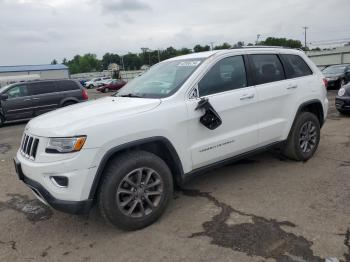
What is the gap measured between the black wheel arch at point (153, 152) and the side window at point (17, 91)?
1153 centimetres

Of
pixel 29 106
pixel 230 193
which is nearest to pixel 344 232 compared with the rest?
pixel 230 193

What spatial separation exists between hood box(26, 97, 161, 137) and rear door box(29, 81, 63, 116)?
1059 cm

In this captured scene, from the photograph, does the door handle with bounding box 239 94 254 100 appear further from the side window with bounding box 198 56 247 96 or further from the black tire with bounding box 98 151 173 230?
the black tire with bounding box 98 151 173 230

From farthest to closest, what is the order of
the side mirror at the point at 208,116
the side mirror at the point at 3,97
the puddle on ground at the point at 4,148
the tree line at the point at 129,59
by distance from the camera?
the tree line at the point at 129,59 < the side mirror at the point at 3,97 < the puddle on ground at the point at 4,148 < the side mirror at the point at 208,116

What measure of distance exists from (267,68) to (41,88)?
447 inches

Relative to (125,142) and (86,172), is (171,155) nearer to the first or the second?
(125,142)

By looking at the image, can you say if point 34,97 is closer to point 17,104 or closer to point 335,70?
point 17,104

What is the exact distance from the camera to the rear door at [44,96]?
1382 cm

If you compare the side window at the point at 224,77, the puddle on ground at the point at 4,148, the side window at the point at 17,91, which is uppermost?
the side window at the point at 224,77

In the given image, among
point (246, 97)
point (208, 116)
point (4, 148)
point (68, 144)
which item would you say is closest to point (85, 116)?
point (68, 144)

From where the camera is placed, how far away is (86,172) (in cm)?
323

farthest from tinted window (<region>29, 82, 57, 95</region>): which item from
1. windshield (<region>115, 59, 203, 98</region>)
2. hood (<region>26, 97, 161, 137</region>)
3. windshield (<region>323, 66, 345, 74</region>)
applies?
windshield (<region>323, 66, 345, 74</region>)

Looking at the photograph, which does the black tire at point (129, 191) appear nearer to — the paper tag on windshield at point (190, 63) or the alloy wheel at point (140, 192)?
the alloy wheel at point (140, 192)

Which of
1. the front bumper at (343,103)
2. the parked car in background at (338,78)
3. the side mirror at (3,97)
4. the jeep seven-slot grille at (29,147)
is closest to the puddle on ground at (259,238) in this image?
the jeep seven-slot grille at (29,147)
